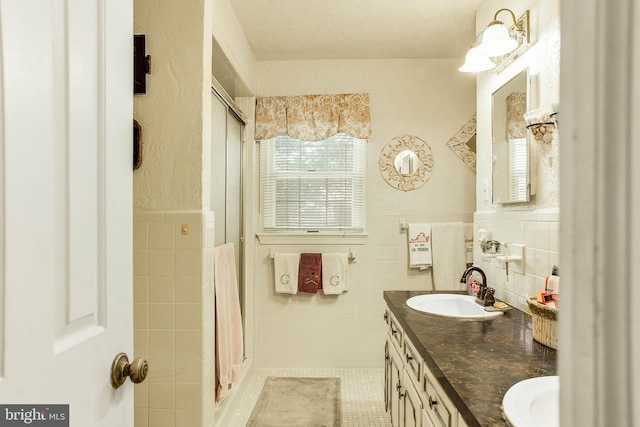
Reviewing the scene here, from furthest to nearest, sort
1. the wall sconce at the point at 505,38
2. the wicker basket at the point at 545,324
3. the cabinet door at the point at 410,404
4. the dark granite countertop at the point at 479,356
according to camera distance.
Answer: the wall sconce at the point at 505,38
the cabinet door at the point at 410,404
the wicker basket at the point at 545,324
the dark granite countertop at the point at 479,356

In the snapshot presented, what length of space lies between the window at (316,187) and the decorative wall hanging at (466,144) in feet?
2.51

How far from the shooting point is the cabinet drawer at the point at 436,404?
3.15ft

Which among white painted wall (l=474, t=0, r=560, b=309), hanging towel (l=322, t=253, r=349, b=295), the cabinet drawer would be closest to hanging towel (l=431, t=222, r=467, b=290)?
hanging towel (l=322, t=253, r=349, b=295)

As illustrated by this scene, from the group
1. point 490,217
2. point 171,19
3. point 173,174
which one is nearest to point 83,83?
point 173,174

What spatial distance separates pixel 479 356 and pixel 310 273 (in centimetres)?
193

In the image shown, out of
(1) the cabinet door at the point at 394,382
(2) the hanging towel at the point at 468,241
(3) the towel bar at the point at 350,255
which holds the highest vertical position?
(2) the hanging towel at the point at 468,241

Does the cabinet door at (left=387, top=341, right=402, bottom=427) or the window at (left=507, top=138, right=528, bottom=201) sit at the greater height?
the window at (left=507, top=138, right=528, bottom=201)

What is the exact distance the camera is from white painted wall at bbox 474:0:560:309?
147cm

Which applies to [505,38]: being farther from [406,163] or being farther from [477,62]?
[406,163]

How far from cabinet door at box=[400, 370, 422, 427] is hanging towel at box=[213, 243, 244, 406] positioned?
1029 millimetres

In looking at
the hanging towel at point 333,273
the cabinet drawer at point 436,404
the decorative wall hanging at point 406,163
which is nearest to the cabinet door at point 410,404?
the cabinet drawer at point 436,404

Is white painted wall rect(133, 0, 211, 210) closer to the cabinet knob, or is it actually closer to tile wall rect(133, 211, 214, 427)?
tile wall rect(133, 211, 214, 427)

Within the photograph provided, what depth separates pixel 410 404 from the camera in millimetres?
1489

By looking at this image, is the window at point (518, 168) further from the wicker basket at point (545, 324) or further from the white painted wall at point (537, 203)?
the wicker basket at point (545, 324)
